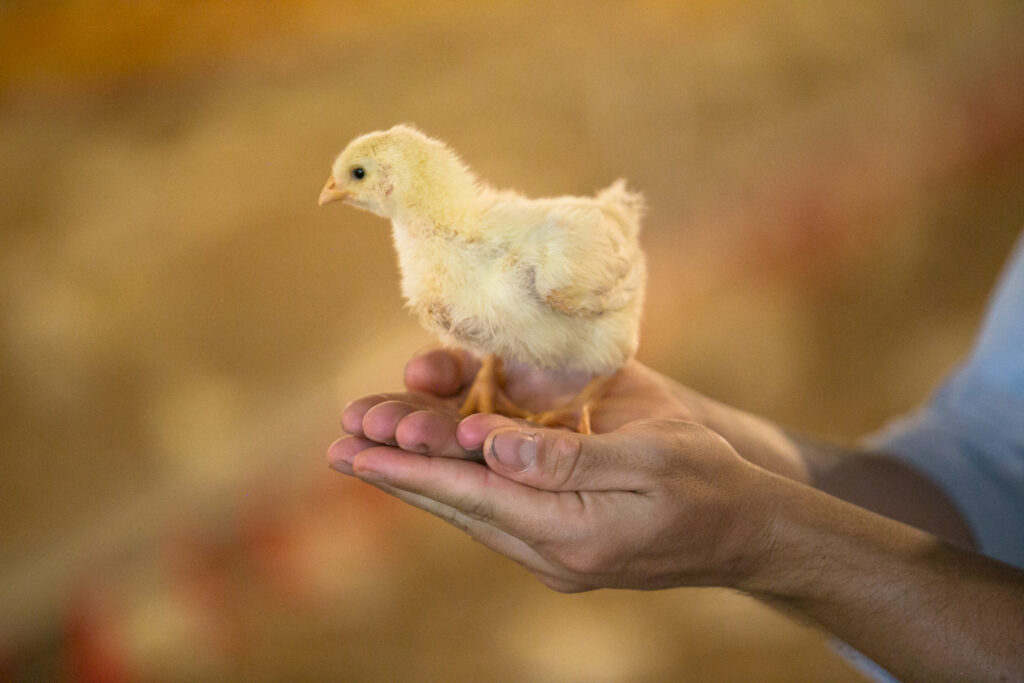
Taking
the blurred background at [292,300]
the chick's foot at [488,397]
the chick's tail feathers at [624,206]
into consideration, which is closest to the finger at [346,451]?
the chick's foot at [488,397]

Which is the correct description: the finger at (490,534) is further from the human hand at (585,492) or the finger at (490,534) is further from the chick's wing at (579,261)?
the chick's wing at (579,261)

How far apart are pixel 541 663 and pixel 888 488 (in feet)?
2.84

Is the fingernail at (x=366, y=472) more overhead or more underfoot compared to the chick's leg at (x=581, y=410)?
more underfoot

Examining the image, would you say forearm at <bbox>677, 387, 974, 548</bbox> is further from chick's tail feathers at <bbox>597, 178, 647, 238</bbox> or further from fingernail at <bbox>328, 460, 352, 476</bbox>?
fingernail at <bbox>328, 460, 352, 476</bbox>

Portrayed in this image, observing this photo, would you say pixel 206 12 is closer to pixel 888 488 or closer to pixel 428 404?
pixel 428 404

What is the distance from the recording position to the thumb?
0.70 metres

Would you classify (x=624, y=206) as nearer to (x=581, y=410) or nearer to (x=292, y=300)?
(x=581, y=410)

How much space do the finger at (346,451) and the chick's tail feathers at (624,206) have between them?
417 mm

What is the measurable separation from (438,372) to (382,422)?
28cm

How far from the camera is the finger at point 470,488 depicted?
0.71 m

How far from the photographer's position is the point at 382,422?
760 mm

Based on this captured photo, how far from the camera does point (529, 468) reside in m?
0.70

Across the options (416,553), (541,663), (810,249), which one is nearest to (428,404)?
(416,553)

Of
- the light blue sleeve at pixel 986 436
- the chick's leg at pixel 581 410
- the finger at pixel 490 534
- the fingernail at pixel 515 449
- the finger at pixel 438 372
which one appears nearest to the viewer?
the fingernail at pixel 515 449
